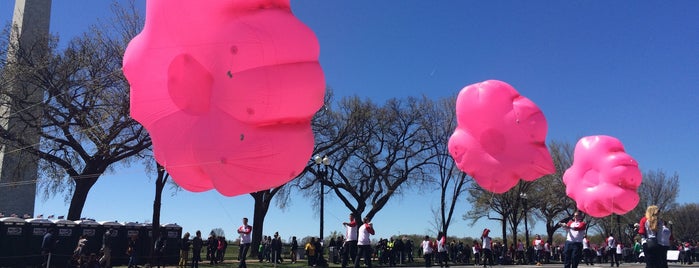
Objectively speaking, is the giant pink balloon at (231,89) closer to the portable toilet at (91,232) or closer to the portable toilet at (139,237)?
the portable toilet at (91,232)

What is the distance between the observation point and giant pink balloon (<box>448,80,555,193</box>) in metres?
13.1

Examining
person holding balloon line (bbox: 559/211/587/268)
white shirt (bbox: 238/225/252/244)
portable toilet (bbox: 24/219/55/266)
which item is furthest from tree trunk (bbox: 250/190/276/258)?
person holding balloon line (bbox: 559/211/587/268)

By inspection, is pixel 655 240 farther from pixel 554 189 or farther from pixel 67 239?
pixel 554 189

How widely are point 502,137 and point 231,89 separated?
8.12 meters

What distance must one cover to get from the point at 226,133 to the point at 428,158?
32442mm

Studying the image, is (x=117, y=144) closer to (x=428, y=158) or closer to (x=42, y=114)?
(x=42, y=114)

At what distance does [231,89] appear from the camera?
6840 millimetres

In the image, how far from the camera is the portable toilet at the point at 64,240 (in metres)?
19.3

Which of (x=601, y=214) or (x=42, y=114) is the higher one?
(x=42, y=114)

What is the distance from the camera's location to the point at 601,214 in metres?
14.9

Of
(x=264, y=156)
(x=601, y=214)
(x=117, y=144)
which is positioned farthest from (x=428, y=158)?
(x=264, y=156)

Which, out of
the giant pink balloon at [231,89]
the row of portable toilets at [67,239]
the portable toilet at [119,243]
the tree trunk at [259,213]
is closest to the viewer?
the giant pink balloon at [231,89]

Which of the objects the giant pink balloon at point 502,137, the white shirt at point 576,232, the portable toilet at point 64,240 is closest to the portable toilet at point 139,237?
the portable toilet at point 64,240

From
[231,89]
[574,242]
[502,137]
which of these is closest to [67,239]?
[502,137]
